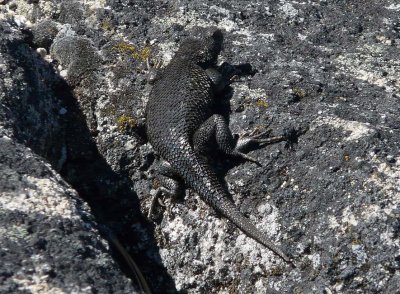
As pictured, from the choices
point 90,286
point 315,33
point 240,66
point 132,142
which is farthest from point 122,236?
point 315,33

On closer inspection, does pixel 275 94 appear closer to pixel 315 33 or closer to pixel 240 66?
pixel 240 66

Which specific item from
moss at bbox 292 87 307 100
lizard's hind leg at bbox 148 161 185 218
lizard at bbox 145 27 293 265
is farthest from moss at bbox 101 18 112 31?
moss at bbox 292 87 307 100

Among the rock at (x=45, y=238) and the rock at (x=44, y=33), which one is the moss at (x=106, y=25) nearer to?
the rock at (x=44, y=33)

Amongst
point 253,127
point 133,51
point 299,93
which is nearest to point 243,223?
point 253,127

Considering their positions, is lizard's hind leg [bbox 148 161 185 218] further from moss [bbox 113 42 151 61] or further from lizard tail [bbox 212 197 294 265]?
moss [bbox 113 42 151 61]

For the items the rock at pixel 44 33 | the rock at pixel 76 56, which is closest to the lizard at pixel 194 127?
the rock at pixel 76 56

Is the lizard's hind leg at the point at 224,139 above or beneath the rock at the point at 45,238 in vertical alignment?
beneath

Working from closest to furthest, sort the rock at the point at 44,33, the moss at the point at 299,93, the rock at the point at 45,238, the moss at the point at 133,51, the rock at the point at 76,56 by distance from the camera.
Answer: the rock at the point at 45,238
the moss at the point at 299,93
the rock at the point at 76,56
the moss at the point at 133,51
the rock at the point at 44,33
